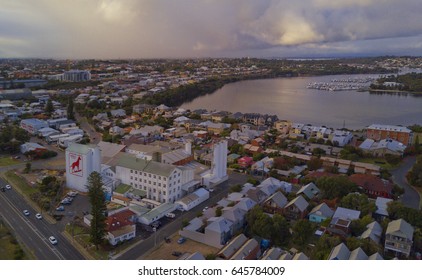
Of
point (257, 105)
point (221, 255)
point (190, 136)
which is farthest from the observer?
point (257, 105)

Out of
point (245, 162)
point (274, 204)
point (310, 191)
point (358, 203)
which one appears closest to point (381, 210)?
point (358, 203)

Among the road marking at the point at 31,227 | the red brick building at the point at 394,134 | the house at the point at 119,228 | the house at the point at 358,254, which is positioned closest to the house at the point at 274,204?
the house at the point at 358,254

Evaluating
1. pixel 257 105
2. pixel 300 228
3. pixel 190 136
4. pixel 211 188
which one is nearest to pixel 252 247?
pixel 300 228

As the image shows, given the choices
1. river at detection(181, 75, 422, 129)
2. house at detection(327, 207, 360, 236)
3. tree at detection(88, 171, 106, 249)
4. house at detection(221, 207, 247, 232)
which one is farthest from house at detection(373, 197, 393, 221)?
river at detection(181, 75, 422, 129)

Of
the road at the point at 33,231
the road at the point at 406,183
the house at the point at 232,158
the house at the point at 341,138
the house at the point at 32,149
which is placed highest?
the house at the point at 341,138

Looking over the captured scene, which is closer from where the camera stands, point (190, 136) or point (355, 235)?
point (355, 235)

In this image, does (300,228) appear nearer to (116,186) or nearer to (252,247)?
(252,247)

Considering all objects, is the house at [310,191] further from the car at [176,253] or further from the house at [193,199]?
the car at [176,253]
